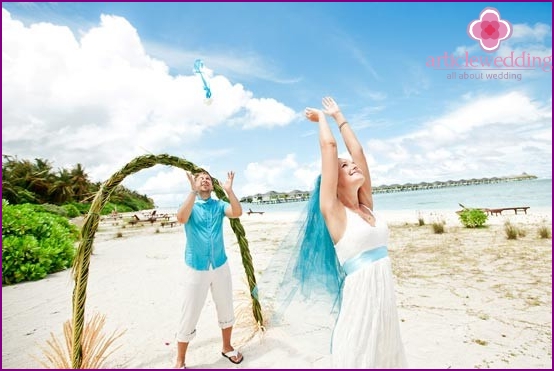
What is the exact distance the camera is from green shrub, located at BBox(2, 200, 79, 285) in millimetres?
7590

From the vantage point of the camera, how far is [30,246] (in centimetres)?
780

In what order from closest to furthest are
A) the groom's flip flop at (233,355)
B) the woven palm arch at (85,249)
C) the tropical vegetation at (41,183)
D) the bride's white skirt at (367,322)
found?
the bride's white skirt at (367,322), the woven palm arch at (85,249), the groom's flip flop at (233,355), the tropical vegetation at (41,183)

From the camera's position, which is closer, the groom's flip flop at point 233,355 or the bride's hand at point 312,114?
the bride's hand at point 312,114

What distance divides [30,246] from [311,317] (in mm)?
8026

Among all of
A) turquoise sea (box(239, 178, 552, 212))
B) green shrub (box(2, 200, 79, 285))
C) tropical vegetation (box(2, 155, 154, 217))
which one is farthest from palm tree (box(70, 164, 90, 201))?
green shrub (box(2, 200, 79, 285))

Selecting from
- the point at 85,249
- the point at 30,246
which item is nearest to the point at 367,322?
the point at 85,249

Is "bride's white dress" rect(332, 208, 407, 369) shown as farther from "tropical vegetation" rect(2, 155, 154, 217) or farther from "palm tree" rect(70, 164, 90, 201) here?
"palm tree" rect(70, 164, 90, 201)

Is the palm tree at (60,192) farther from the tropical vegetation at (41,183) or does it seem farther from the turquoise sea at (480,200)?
the turquoise sea at (480,200)

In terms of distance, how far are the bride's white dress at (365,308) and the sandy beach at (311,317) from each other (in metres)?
0.56

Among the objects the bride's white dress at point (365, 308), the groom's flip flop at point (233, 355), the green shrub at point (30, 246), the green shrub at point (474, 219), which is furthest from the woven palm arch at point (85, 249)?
the green shrub at point (474, 219)

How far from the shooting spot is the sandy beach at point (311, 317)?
12.7 ft

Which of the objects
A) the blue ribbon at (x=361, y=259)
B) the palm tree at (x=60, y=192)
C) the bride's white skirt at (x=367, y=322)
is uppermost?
the palm tree at (x=60, y=192)

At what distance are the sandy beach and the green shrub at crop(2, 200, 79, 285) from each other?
364 mm

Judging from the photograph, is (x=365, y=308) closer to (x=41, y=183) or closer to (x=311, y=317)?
(x=311, y=317)
